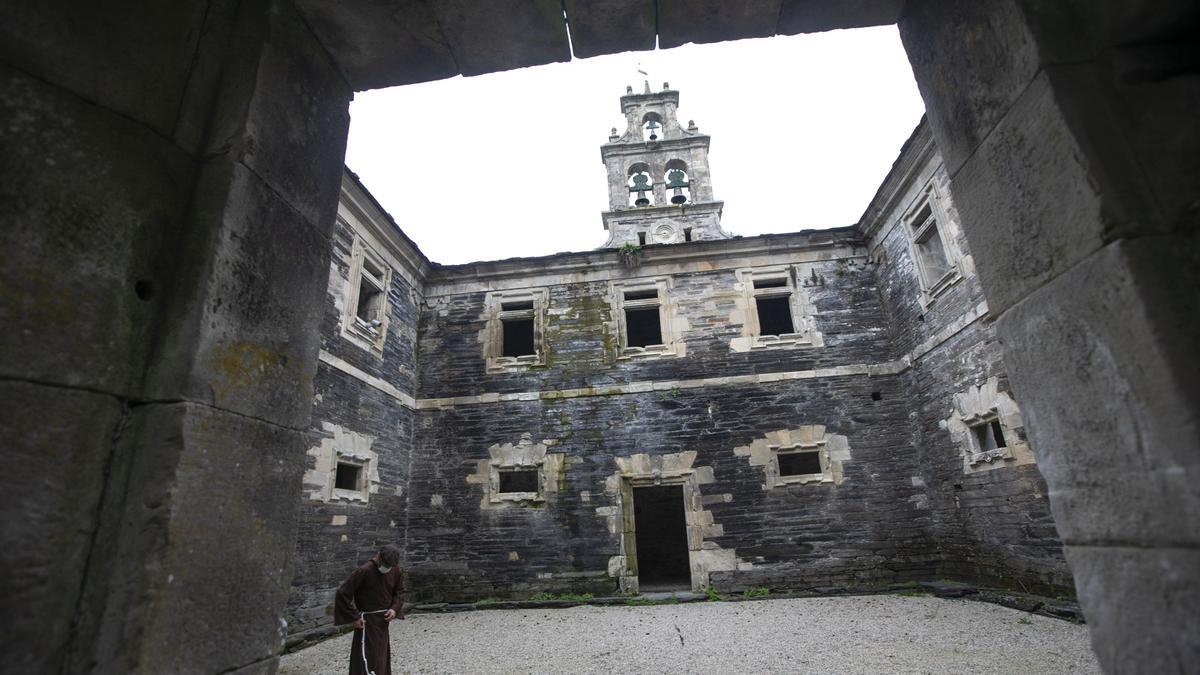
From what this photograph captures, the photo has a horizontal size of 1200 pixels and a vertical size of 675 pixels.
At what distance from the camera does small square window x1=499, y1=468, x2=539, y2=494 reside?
33.3 ft

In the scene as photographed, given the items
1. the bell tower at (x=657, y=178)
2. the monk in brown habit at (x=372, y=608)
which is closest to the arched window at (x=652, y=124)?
the bell tower at (x=657, y=178)

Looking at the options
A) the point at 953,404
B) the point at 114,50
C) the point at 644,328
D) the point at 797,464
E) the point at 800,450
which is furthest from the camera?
the point at 644,328

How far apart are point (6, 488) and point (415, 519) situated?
959 cm

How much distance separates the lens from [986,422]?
7.64 m

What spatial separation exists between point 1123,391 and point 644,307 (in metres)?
10.0

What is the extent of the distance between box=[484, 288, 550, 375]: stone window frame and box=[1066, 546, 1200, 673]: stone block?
9.80 meters

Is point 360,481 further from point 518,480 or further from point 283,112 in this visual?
point 283,112

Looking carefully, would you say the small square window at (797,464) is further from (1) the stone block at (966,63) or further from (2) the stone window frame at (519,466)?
(1) the stone block at (966,63)

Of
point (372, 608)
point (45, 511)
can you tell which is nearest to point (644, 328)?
point (372, 608)

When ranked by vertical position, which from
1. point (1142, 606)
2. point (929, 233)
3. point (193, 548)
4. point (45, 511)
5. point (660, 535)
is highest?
point (929, 233)

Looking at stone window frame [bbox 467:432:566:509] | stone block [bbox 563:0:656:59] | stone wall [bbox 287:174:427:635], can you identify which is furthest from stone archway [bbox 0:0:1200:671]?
stone window frame [bbox 467:432:566:509]

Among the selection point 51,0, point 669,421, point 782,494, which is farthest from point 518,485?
point 51,0

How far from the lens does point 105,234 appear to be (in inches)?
55.9

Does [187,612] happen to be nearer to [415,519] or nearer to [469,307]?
[415,519]
